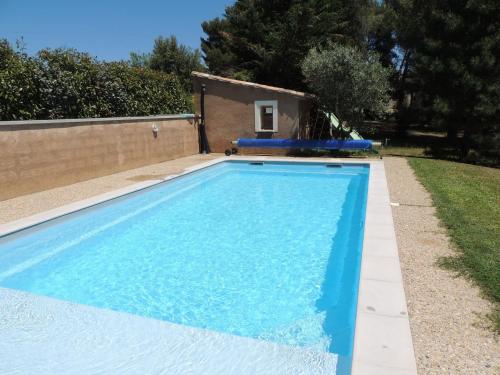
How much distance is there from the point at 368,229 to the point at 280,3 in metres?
22.6

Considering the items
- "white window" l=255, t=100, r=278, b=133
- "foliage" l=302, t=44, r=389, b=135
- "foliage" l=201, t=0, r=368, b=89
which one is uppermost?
"foliage" l=201, t=0, r=368, b=89

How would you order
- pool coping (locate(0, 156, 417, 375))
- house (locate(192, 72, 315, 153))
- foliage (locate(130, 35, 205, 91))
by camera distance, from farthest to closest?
foliage (locate(130, 35, 205, 91)) → house (locate(192, 72, 315, 153)) → pool coping (locate(0, 156, 417, 375))

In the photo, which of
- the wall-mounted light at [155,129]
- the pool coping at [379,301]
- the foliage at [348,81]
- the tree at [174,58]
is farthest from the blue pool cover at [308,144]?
the tree at [174,58]

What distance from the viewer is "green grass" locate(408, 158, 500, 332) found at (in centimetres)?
441

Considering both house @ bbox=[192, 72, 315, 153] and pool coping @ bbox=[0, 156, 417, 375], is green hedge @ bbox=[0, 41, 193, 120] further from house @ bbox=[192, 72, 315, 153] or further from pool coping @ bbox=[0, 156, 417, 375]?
pool coping @ bbox=[0, 156, 417, 375]

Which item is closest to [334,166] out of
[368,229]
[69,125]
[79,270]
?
[368,229]

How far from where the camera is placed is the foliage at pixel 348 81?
13953 mm

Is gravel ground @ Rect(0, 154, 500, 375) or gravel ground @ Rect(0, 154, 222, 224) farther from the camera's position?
gravel ground @ Rect(0, 154, 222, 224)

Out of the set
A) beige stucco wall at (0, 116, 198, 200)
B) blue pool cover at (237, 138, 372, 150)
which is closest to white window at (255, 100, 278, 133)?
blue pool cover at (237, 138, 372, 150)

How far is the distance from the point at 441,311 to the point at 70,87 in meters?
11.3

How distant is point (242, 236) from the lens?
7.21 metres

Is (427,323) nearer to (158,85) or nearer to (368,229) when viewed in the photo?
(368,229)

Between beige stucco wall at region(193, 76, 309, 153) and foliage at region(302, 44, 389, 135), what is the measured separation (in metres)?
1.51

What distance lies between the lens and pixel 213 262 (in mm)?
6094
